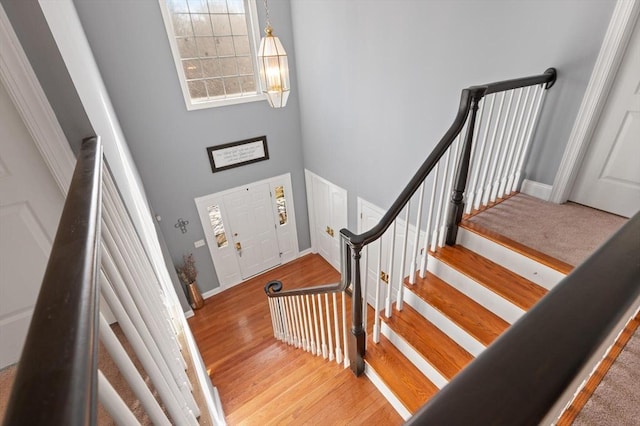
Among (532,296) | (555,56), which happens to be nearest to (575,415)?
(532,296)

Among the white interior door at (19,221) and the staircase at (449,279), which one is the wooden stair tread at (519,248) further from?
the white interior door at (19,221)

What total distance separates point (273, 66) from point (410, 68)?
1436mm

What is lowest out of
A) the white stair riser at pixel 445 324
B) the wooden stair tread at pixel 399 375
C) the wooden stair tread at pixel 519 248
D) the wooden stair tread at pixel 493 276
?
the wooden stair tread at pixel 399 375

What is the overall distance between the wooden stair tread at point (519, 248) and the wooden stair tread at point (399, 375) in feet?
3.36

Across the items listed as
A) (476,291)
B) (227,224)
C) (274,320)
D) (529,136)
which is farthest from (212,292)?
(529,136)

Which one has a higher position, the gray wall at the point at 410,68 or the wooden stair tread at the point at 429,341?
the gray wall at the point at 410,68

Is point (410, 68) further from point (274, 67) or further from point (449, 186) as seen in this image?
point (449, 186)

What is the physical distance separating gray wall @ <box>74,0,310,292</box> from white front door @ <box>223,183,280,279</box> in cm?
29

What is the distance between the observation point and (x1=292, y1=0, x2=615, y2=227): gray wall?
2105 mm

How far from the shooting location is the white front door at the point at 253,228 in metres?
5.25

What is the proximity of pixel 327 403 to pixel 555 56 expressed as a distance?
3003 mm

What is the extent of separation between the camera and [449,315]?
1920 mm

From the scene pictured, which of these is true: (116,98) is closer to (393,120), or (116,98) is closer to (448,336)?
(393,120)

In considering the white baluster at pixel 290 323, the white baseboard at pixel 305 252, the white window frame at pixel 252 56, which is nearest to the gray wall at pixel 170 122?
the white window frame at pixel 252 56
